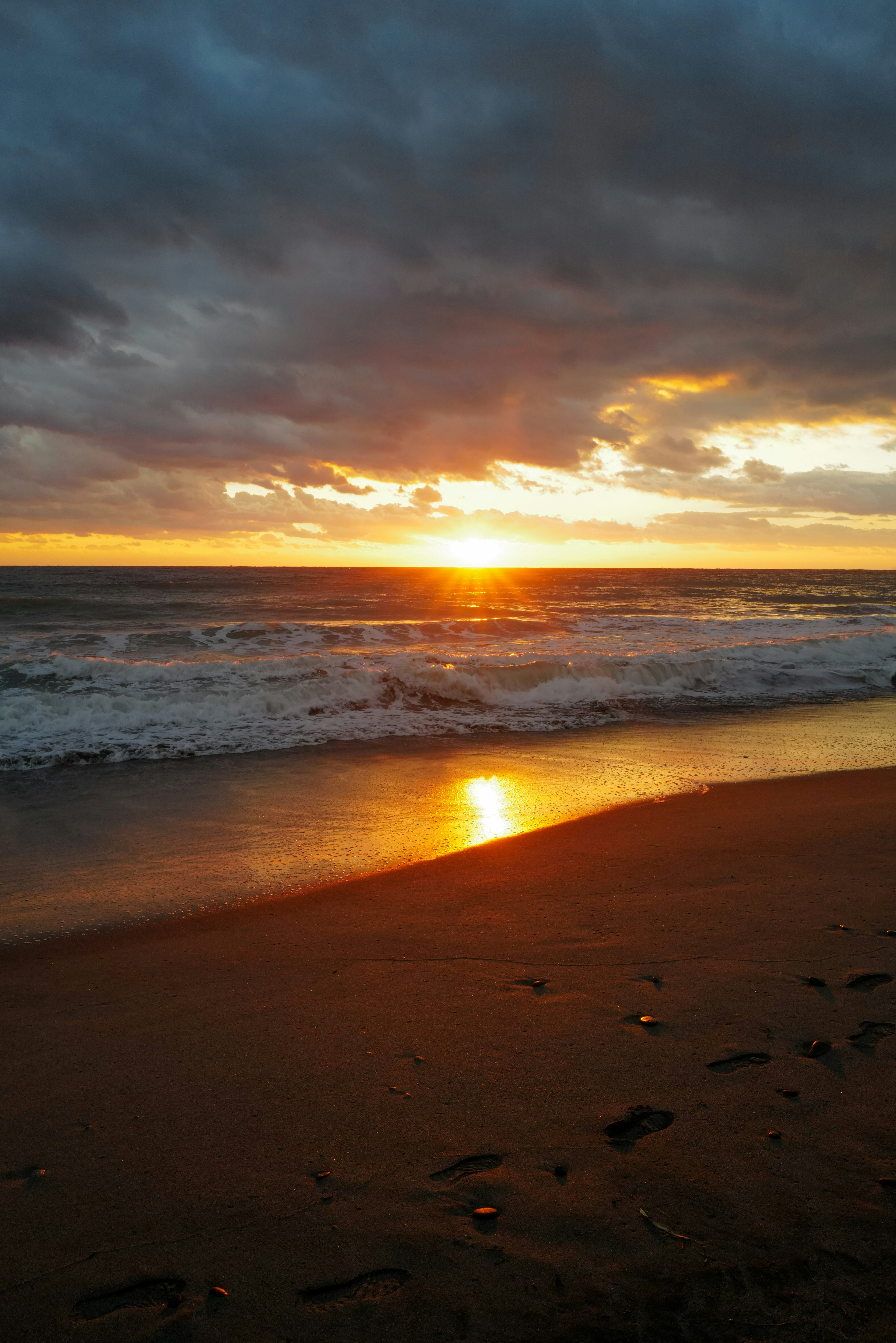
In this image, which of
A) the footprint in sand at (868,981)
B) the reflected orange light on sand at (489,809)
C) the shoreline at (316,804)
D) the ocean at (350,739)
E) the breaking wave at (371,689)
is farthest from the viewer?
the breaking wave at (371,689)

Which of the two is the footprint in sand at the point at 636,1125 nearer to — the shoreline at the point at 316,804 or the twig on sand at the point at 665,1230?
the twig on sand at the point at 665,1230

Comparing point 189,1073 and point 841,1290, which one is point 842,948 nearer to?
point 841,1290

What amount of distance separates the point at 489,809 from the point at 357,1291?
15.6 ft

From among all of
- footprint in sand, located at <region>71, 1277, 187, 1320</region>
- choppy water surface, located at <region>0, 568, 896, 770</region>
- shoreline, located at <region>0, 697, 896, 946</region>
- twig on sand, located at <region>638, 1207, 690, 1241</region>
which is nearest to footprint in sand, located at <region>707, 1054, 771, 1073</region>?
twig on sand, located at <region>638, 1207, 690, 1241</region>

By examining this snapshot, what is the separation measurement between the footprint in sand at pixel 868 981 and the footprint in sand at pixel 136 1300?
279 cm

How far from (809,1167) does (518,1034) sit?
1058 mm

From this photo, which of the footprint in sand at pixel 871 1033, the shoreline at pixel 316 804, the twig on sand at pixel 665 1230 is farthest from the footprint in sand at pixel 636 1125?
the shoreline at pixel 316 804

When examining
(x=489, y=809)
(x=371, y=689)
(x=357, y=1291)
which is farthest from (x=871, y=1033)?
(x=371, y=689)

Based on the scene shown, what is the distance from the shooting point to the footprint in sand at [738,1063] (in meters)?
2.54

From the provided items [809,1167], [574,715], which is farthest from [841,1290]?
[574,715]

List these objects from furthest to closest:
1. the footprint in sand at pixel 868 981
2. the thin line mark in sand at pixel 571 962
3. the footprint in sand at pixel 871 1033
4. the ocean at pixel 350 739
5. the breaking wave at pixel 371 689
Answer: the breaking wave at pixel 371 689 < the ocean at pixel 350 739 < the thin line mark in sand at pixel 571 962 < the footprint in sand at pixel 868 981 < the footprint in sand at pixel 871 1033

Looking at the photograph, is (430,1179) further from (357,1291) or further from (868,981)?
(868,981)

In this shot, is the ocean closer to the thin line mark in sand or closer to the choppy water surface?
the choppy water surface

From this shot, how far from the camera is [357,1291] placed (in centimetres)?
174
